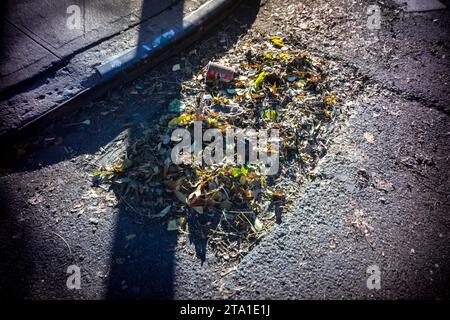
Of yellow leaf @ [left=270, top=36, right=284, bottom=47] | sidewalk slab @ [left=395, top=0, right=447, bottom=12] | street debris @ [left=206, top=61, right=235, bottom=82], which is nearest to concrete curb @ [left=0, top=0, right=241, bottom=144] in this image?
street debris @ [left=206, top=61, right=235, bottom=82]

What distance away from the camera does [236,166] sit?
9.25 feet

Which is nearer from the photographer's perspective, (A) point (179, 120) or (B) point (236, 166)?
(B) point (236, 166)

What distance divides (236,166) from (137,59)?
5.74ft

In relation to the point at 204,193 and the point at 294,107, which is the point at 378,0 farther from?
the point at 204,193

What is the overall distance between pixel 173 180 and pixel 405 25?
12.4ft

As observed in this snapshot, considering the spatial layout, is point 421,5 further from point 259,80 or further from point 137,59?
point 137,59

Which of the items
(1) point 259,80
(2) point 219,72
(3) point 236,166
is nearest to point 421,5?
(1) point 259,80

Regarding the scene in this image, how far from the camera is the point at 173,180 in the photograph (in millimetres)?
2738

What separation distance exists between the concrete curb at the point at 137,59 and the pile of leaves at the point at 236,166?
0.54m

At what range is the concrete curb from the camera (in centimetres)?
312

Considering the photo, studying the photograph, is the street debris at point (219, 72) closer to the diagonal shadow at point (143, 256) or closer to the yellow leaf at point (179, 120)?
the yellow leaf at point (179, 120)

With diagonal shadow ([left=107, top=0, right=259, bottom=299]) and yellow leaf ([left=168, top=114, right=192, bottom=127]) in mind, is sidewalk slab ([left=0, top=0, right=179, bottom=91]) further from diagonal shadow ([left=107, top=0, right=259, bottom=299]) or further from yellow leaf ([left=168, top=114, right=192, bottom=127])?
diagonal shadow ([left=107, top=0, right=259, bottom=299])

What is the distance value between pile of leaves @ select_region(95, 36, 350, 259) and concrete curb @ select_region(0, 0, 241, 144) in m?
0.54

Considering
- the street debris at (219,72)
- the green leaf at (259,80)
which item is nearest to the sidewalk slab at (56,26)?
the street debris at (219,72)
